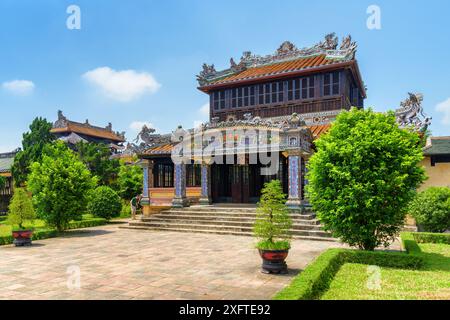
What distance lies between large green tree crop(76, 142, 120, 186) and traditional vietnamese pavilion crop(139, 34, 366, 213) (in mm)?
7766

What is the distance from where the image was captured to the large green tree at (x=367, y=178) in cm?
921

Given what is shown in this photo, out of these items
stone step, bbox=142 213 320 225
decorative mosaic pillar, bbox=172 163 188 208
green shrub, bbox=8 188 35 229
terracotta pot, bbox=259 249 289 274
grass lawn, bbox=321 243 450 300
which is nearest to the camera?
grass lawn, bbox=321 243 450 300

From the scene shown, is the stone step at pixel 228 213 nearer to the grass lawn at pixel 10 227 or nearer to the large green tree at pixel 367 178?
the large green tree at pixel 367 178

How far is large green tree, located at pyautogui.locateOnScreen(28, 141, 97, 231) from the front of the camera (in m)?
16.0

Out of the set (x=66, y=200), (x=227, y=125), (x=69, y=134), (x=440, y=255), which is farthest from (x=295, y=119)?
(x=69, y=134)

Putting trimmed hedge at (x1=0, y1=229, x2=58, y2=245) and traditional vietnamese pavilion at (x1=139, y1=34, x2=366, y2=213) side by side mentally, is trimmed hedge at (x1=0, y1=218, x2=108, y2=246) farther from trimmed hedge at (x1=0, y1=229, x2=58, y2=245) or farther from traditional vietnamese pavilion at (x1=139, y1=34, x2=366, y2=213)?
traditional vietnamese pavilion at (x1=139, y1=34, x2=366, y2=213)

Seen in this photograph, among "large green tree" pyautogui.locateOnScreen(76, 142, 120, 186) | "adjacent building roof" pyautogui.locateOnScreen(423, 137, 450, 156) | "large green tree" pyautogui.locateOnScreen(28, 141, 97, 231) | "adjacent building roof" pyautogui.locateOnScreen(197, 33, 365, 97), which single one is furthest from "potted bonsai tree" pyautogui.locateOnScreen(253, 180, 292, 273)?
"large green tree" pyautogui.locateOnScreen(76, 142, 120, 186)

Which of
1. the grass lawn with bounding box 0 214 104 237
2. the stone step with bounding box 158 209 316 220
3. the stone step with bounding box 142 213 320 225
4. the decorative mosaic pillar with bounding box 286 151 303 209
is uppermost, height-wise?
the decorative mosaic pillar with bounding box 286 151 303 209

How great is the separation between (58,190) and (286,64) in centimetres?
1685

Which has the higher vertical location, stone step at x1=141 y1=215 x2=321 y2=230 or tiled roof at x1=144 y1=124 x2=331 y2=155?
tiled roof at x1=144 y1=124 x2=331 y2=155

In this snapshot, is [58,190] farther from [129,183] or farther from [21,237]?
[129,183]

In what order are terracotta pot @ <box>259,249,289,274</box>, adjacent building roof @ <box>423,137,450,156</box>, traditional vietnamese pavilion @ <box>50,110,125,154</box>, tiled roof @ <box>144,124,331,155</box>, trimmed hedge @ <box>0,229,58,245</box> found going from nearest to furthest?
terracotta pot @ <box>259,249,289,274</box>
trimmed hedge @ <box>0,229,58,245</box>
adjacent building roof @ <box>423,137,450,156</box>
tiled roof @ <box>144,124,331,155</box>
traditional vietnamese pavilion @ <box>50,110,125,154</box>

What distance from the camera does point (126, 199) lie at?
93.9ft
